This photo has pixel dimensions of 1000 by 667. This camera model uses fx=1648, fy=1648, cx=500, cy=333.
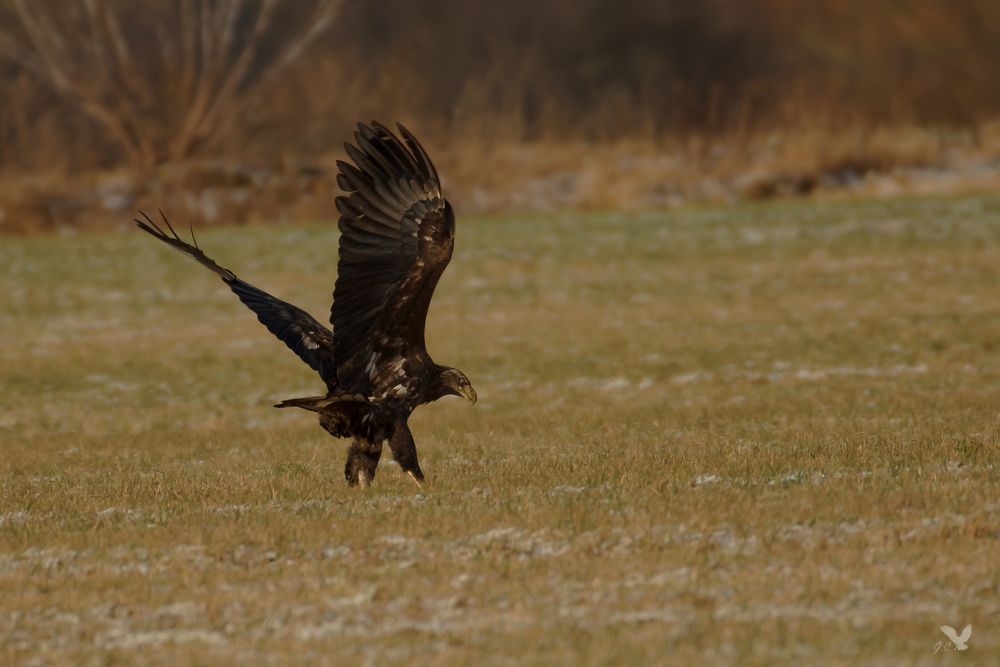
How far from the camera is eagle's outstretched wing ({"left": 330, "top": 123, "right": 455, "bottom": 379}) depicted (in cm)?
920

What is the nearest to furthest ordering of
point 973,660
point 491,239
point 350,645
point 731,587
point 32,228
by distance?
1. point 973,660
2. point 350,645
3. point 731,587
4. point 491,239
5. point 32,228

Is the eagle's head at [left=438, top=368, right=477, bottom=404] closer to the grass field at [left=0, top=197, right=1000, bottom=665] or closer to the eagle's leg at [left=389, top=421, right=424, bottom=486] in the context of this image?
the eagle's leg at [left=389, top=421, right=424, bottom=486]

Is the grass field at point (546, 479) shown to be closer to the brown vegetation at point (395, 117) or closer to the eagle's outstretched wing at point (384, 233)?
the eagle's outstretched wing at point (384, 233)

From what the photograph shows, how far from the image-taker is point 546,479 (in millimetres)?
9609

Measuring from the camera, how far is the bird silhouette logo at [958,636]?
5.81m

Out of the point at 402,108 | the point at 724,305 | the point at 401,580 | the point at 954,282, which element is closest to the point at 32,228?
the point at 402,108

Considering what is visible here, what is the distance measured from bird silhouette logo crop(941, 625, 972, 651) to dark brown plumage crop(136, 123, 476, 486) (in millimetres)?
3893

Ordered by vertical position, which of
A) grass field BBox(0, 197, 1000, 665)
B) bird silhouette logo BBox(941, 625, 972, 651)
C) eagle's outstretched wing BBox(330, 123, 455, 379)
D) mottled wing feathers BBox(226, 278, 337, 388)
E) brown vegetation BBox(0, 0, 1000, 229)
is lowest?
bird silhouette logo BBox(941, 625, 972, 651)

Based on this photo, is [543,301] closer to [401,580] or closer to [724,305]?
[724,305]

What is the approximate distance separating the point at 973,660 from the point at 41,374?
A: 1394 centimetres

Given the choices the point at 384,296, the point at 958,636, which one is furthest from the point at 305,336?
the point at 958,636

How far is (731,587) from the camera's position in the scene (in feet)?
22.1

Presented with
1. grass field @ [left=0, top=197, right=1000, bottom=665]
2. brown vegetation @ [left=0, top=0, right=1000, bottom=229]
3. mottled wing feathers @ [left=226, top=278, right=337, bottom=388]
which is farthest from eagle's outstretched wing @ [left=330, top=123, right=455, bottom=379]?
brown vegetation @ [left=0, top=0, right=1000, bottom=229]

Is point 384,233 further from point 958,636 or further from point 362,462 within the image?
point 958,636
